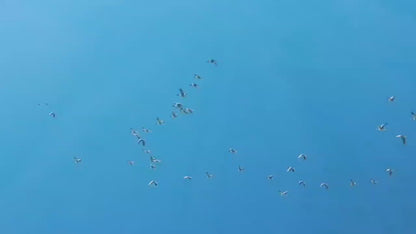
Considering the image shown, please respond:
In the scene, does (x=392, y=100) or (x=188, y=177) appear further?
(x=188, y=177)

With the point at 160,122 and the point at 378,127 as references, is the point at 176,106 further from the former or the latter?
the point at 378,127

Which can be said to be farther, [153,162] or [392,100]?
[153,162]

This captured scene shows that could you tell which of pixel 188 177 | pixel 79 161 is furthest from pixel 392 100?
pixel 79 161

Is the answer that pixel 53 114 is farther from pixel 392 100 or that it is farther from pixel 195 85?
pixel 392 100

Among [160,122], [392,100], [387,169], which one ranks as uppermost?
[160,122]

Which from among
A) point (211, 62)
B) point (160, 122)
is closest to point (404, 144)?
point (211, 62)

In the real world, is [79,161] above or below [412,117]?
above

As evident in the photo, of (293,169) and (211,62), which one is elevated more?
(211,62)

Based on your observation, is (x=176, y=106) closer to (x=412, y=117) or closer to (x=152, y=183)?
(x=152, y=183)

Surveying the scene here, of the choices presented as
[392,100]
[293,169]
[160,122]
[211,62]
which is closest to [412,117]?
[392,100]
